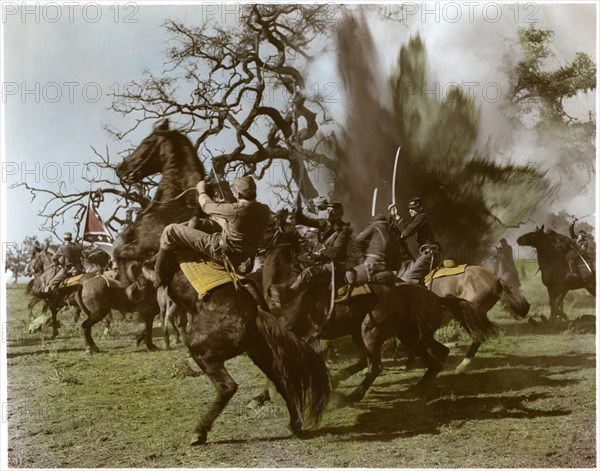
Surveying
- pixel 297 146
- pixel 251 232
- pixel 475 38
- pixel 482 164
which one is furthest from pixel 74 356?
pixel 475 38

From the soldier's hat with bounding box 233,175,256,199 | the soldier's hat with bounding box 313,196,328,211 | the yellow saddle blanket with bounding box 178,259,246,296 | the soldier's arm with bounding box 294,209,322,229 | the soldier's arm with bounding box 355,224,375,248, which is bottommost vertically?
the yellow saddle blanket with bounding box 178,259,246,296

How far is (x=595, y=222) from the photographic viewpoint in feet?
23.9

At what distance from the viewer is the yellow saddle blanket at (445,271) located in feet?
23.1

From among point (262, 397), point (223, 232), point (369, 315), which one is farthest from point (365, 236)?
point (262, 397)

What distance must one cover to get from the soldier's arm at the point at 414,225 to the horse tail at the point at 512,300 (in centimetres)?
95

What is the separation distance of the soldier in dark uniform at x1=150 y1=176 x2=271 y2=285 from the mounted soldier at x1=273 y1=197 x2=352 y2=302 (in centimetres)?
43

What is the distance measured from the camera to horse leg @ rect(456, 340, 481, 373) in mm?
7039

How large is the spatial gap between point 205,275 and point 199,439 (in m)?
1.50

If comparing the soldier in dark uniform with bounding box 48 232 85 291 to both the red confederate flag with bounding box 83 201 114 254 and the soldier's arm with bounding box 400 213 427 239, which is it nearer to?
the red confederate flag with bounding box 83 201 114 254

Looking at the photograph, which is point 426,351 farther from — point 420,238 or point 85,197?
point 85,197

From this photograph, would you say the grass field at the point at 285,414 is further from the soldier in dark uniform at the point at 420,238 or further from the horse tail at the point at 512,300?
the soldier in dark uniform at the point at 420,238

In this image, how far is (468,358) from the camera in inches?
278

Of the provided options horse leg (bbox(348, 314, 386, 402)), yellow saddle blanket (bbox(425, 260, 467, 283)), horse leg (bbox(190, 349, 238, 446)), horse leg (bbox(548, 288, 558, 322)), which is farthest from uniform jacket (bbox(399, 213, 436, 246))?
horse leg (bbox(190, 349, 238, 446))

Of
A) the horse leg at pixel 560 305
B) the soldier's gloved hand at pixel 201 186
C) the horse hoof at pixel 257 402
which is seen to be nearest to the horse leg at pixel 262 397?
the horse hoof at pixel 257 402
